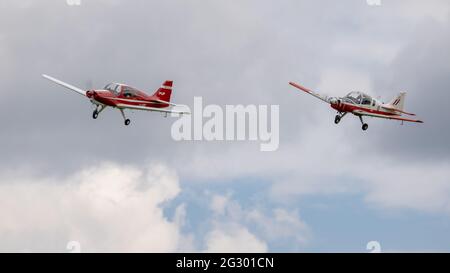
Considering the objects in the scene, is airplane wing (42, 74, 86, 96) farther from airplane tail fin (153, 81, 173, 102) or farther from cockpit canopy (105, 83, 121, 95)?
airplane tail fin (153, 81, 173, 102)

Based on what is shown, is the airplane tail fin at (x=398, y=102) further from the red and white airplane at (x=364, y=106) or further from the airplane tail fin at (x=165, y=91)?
the airplane tail fin at (x=165, y=91)

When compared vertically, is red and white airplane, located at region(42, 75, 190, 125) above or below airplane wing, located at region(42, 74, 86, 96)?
below

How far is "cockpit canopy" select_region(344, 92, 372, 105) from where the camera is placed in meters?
124

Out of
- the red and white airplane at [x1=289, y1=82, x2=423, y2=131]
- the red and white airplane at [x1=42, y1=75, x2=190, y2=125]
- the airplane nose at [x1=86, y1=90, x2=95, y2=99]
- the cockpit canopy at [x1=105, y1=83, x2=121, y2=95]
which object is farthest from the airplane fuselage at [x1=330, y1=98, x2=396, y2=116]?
the airplane nose at [x1=86, y1=90, x2=95, y2=99]

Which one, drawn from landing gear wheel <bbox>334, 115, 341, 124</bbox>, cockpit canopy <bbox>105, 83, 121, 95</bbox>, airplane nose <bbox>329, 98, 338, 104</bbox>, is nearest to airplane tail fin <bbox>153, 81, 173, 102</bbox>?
cockpit canopy <bbox>105, 83, 121, 95</bbox>

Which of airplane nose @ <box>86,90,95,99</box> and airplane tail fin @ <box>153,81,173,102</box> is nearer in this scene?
airplane nose @ <box>86,90,95,99</box>

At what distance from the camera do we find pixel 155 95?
129000 mm
